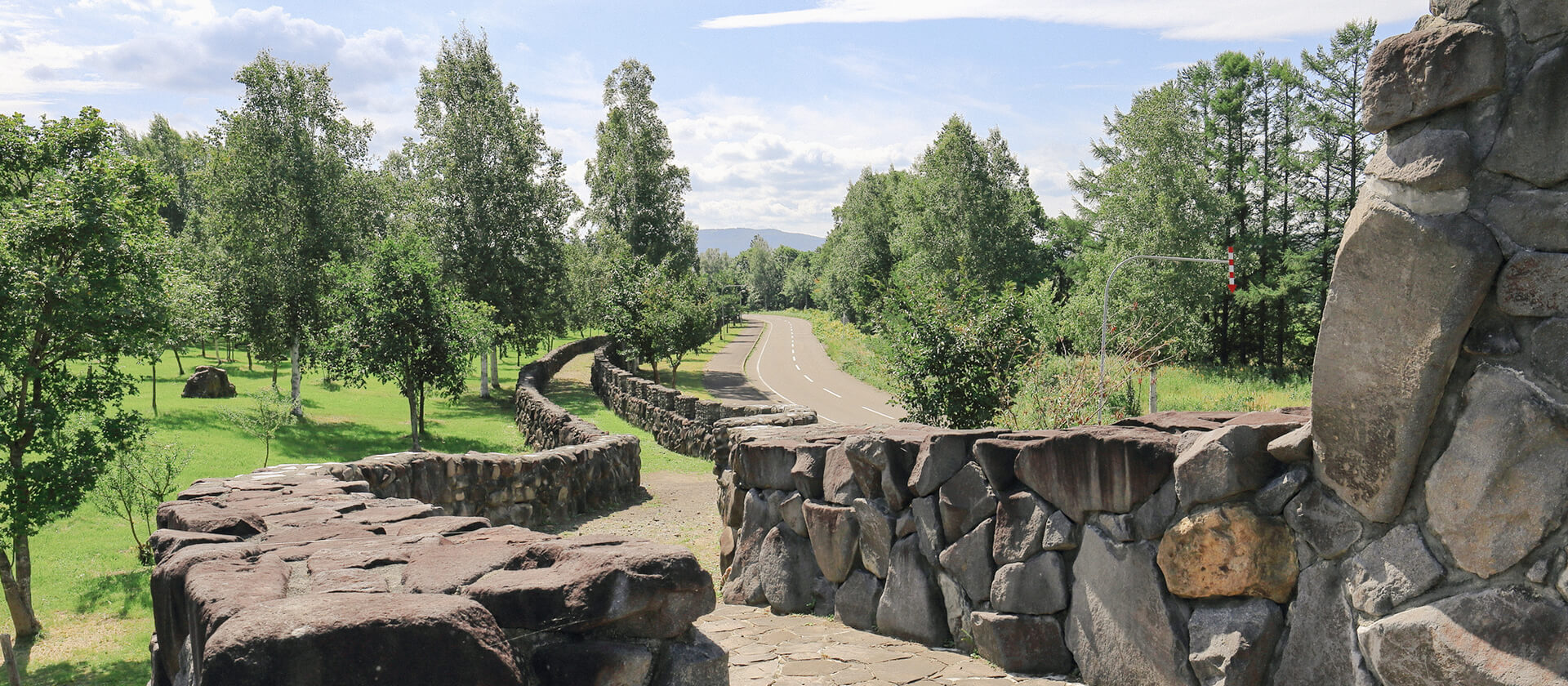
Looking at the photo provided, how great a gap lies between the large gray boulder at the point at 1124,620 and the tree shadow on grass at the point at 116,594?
1090cm

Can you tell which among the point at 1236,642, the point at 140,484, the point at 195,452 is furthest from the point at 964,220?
the point at 1236,642

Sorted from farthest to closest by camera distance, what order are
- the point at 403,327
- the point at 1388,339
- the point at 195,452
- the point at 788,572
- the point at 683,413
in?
1. the point at 683,413
2. the point at 403,327
3. the point at 195,452
4. the point at 788,572
5. the point at 1388,339

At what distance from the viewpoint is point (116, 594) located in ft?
38.3

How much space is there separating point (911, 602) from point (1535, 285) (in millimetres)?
4022

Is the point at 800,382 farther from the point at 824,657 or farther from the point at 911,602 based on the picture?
the point at 824,657

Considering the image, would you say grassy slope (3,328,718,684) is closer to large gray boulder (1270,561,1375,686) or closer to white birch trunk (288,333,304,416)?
white birch trunk (288,333,304,416)

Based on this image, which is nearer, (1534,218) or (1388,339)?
(1534,218)

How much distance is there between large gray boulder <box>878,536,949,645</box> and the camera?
6336mm

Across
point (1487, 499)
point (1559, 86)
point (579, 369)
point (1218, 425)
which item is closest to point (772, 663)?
point (1218, 425)

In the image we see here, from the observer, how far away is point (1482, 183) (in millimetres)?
3795

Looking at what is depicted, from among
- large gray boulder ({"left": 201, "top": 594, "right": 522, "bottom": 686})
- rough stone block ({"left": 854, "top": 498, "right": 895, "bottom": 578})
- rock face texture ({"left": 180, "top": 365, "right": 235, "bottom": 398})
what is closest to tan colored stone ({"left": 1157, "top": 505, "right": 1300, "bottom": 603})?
rough stone block ({"left": 854, "top": 498, "right": 895, "bottom": 578})

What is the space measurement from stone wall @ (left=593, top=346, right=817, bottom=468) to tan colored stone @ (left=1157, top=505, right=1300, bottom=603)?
8125mm

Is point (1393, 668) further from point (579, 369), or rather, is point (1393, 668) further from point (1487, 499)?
point (579, 369)

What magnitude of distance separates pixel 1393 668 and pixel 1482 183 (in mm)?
2036
